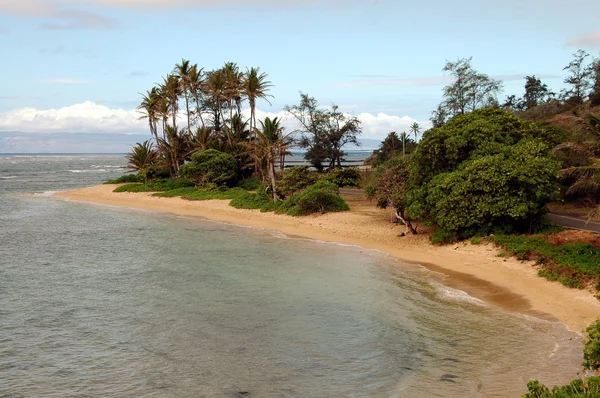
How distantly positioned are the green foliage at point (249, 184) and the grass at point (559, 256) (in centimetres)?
3073

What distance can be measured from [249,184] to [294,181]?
40.8 ft

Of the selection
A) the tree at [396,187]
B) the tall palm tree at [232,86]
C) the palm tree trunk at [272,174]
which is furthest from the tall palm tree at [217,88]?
the tree at [396,187]

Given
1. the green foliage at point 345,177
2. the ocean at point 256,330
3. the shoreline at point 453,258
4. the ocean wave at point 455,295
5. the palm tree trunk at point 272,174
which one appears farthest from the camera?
the green foliage at point 345,177

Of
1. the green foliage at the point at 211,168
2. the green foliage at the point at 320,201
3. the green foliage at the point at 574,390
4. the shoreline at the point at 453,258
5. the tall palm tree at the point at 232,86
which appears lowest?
the shoreline at the point at 453,258

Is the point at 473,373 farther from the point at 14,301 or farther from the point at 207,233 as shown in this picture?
the point at 207,233

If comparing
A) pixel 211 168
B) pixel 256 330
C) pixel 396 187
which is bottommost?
pixel 256 330

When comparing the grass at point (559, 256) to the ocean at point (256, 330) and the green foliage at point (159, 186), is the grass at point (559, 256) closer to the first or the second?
the ocean at point (256, 330)

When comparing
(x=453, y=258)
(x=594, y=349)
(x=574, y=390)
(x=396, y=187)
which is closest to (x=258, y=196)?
(x=396, y=187)

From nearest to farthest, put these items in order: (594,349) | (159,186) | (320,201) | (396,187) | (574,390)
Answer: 1. (574,390)
2. (594,349)
3. (396,187)
4. (320,201)
5. (159,186)

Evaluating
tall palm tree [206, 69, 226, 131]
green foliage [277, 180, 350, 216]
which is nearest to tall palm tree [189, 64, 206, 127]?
tall palm tree [206, 69, 226, 131]

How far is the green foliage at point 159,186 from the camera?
52.3 meters

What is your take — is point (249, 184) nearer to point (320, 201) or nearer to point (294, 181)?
point (294, 181)

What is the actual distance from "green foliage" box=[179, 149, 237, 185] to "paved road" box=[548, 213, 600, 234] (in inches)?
1135

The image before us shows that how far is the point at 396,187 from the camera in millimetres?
27484
